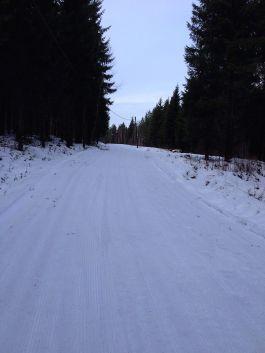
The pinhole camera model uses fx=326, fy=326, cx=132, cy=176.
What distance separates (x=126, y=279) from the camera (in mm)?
4820

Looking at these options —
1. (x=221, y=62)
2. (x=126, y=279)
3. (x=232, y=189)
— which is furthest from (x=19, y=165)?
(x=221, y=62)

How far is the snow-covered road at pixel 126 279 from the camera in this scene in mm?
3547

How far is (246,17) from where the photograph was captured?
19.8 metres

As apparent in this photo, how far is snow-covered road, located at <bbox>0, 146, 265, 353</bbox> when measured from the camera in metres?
3.55

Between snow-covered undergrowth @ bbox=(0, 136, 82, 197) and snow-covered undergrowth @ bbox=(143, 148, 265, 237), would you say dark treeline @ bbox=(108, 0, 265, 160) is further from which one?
snow-covered undergrowth @ bbox=(0, 136, 82, 197)

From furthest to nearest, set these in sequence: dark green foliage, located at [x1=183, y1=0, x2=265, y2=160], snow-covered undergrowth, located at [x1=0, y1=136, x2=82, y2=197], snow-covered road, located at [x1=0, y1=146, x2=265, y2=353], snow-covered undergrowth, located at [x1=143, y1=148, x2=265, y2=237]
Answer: dark green foliage, located at [x1=183, y1=0, x2=265, y2=160] → snow-covered undergrowth, located at [x1=0, y1=136, x2=82, y2=197] → snow-covered undergrowth, located at [x1=143, y1=148, x2=265, y2=237] → snow-covered road, located at [x1=0, y1=146, x2=265, y2=353]

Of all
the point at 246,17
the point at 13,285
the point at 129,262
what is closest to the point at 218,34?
the point at 246,17

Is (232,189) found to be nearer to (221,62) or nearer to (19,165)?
(19,165)

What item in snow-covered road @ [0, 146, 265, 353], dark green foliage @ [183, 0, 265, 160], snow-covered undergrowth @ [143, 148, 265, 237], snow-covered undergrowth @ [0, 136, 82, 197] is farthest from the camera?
dark green foliage @ [183, 0, 265, 160]

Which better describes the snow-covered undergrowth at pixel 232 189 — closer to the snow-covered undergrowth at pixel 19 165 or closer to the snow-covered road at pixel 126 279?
the snow-covered road at pixel 126 279

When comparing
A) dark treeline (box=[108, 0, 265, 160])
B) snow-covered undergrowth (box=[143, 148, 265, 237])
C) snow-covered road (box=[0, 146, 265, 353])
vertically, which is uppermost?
dark treeline (box=[108, 0, 265, 160])

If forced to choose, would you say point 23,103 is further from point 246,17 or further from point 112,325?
point 112,325

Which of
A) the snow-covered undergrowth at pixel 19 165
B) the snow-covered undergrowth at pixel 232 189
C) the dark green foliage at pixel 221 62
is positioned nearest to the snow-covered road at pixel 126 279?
the snow-covered undergrowth at pixel 232 189

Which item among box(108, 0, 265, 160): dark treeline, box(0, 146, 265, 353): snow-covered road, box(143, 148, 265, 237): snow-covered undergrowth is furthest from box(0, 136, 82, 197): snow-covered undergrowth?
box(108, 0, 265, 160): dark treeline
